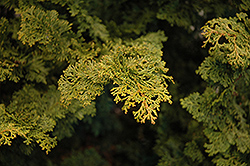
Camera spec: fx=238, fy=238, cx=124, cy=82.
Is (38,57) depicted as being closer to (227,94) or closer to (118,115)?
(227,94)

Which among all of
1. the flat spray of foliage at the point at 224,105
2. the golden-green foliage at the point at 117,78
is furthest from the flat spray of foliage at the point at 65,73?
the flat spray of foliage at the point at 224,105

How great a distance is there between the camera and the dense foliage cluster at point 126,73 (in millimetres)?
1265

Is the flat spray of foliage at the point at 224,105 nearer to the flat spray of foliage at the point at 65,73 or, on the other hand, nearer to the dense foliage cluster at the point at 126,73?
the dense foliage cluster at the point at 126,73

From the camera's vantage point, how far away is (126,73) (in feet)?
4.06

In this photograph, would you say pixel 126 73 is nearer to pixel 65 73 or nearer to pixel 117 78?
pixel 117 78

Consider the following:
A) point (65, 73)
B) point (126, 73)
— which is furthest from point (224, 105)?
point (65, 73)

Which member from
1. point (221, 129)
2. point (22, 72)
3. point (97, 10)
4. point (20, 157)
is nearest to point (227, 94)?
point (221, 129)

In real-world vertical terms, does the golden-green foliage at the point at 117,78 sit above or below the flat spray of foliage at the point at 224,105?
below

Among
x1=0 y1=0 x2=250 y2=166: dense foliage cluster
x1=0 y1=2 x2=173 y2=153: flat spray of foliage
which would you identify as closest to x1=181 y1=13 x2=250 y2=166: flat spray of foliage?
x1=0 y1=0 x2=250 y2=166: dense foliage cluster

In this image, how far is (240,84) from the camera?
5.88 ft

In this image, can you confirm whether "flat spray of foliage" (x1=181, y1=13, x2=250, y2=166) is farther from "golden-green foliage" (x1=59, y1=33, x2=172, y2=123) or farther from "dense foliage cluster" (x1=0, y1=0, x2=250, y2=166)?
"golden-green foliage" (x1=59, y1=33, x2=172, y2=123)

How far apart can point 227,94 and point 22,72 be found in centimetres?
144

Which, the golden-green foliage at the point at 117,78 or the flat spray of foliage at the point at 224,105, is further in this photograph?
the flat spray of foliage at the point at 224,105

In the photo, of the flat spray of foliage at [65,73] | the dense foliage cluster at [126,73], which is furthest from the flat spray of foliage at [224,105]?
the flat spray of foliage at [65,73]
